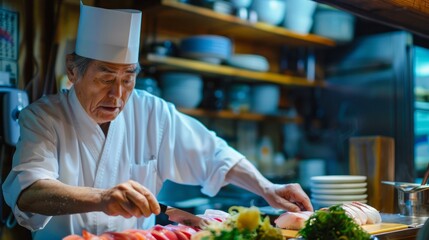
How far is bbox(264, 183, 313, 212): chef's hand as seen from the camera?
7.25 ft

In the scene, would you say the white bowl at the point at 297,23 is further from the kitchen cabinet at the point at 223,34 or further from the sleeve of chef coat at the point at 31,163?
the sleeve of chef coat at the point at 31,163

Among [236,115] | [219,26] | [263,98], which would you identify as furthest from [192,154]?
[263,98]

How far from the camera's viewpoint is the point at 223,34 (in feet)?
14.6

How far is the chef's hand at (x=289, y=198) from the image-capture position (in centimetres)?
221

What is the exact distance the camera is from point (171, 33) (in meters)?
4.05

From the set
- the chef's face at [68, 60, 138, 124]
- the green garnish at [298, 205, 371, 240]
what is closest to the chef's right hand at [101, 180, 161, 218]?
the green garnish at [298, 205, 371, 240]

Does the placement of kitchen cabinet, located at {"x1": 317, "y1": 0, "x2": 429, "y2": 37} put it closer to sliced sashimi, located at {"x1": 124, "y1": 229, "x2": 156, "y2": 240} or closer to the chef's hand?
the chef's hand

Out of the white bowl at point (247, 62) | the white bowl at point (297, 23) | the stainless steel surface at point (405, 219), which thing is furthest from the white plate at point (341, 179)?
the white bowl at point (297, 23)

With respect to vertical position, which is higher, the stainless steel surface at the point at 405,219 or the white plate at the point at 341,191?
the white plate at the point at 341,191

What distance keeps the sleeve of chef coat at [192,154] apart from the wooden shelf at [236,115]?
3.98ft

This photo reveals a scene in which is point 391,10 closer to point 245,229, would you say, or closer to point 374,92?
point 245,229

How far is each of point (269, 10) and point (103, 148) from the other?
8.09 ft

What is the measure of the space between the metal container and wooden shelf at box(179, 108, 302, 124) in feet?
6.05

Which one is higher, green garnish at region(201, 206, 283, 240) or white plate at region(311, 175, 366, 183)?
white plate at region(311, 175, 366, 183)
